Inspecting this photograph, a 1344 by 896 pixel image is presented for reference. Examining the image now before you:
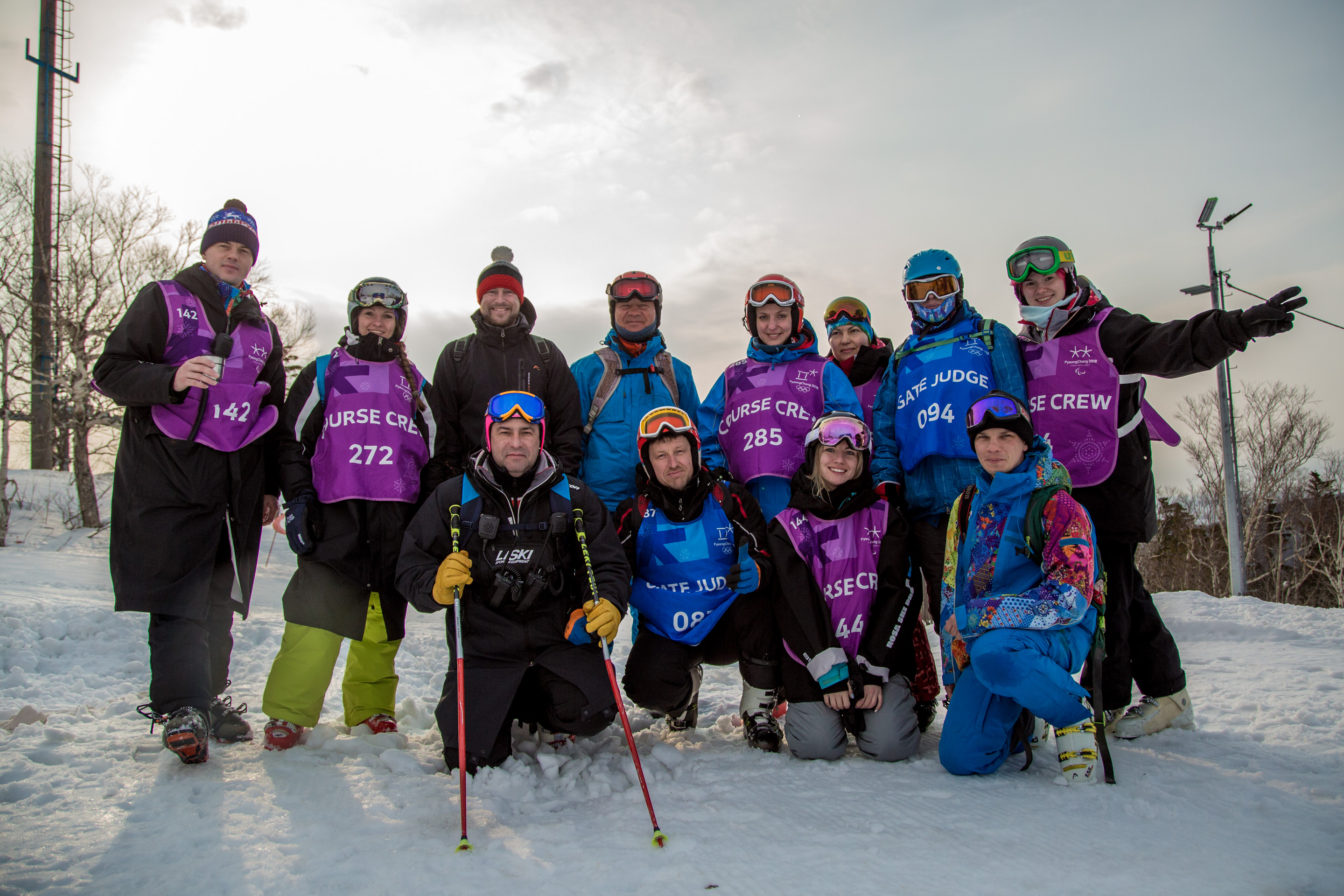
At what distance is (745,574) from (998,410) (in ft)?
5.01

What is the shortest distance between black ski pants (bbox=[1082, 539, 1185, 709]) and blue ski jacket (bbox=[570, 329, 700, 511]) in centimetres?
259

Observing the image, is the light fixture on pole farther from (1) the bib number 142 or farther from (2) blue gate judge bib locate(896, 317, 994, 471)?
(1) the bib number 142

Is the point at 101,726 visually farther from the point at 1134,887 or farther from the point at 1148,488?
the point at 1148,488

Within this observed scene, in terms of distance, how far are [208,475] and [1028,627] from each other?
3979 millimetres

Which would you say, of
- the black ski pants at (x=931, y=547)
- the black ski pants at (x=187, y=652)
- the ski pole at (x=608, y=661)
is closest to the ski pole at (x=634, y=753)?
the ski pole at (x=608, y=661)

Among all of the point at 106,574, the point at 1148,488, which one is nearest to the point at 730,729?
the point at 1148,488

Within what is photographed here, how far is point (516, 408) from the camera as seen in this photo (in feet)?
12.3

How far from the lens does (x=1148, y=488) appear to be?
3.93 metres

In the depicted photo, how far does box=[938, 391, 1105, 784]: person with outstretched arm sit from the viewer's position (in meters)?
3.15

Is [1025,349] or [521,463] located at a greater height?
[1025,349]

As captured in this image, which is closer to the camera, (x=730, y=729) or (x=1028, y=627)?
(x=1028, y=627)

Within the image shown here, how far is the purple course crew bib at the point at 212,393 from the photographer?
3588 mm

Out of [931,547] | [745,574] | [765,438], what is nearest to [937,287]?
[765,438]

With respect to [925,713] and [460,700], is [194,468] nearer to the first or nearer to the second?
[460,700]
